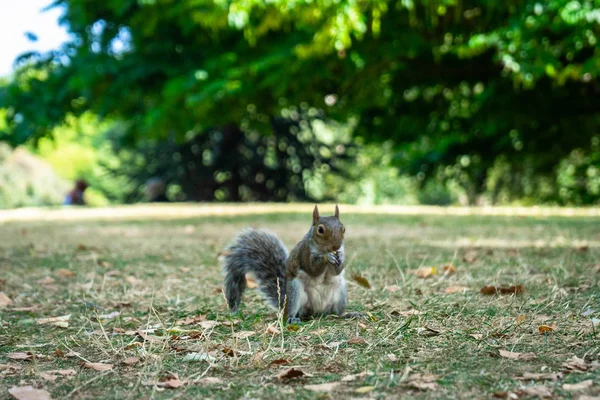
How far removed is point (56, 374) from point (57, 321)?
42.9 inches

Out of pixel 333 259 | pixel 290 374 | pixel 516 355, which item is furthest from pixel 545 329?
pixel 290 374

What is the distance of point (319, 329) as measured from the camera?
328 cm

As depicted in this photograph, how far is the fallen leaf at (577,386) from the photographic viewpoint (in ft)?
7.53

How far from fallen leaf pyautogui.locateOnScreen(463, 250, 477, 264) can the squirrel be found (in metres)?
2.11

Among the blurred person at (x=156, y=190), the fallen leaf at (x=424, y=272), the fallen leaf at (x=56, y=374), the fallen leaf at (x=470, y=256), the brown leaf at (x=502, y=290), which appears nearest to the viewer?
the fallen leaf at (x=56, y=374)

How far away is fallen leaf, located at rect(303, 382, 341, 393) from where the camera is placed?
7.91 ft

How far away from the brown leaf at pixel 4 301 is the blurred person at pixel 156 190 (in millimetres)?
15302

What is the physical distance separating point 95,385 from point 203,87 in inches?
317

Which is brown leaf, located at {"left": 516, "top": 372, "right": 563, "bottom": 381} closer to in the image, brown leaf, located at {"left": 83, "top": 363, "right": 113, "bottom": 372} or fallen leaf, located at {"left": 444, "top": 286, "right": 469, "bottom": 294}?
brown leaf, located at {"left": 83, "top": 363, "right": 113, "bottom": 372}

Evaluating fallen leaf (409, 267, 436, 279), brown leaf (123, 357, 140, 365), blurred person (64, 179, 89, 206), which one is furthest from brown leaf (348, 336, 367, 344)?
blurred person (64, 179, 89, 206)

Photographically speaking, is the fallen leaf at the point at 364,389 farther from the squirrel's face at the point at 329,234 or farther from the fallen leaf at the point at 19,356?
the fallen leaf at the point at 19,356

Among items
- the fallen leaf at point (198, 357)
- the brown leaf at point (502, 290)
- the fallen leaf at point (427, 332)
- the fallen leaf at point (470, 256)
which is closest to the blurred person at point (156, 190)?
the fallen leaf at point (470, 256)

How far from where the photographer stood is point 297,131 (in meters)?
19.1

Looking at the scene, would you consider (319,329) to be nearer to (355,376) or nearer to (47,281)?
(355,376)
